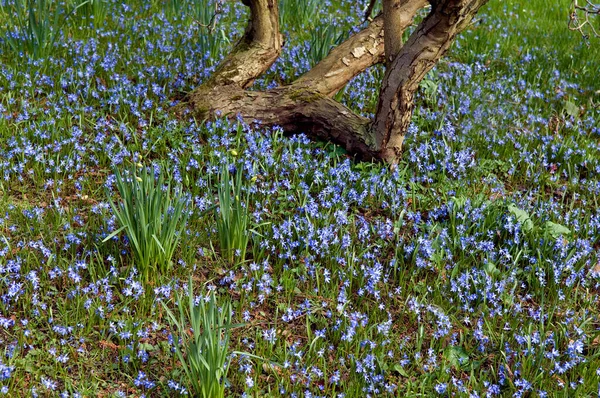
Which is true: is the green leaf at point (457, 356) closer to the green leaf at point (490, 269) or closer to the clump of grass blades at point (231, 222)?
the green leaf at point (490, 269)

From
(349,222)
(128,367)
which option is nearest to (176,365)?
(128,367)

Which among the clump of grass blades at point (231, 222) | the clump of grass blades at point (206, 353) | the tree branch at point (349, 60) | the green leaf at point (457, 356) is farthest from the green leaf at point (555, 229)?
the clump of grass blades at point (206, 353)

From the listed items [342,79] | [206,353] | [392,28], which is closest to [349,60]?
[342,79]

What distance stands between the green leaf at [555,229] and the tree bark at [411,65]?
3.89 ft

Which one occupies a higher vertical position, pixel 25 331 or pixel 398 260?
pixel 398 260

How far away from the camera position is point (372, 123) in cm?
488

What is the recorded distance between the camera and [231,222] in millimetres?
3889

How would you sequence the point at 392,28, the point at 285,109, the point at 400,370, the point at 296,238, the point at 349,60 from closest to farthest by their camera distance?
the point at 400,370, the point at 296,238, the point at 392,28, the point at 285,109, the point at 349,60

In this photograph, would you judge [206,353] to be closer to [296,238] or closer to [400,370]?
[400,370]

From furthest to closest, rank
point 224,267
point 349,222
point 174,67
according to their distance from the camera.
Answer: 1. point 174,67
2. point 349,222
3. point 224,267

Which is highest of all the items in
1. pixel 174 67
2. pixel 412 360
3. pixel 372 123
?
pixel 174 67

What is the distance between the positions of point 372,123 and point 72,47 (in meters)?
2.88

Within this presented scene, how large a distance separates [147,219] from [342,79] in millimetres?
2490

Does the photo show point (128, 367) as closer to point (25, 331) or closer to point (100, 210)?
point (25, 331)
